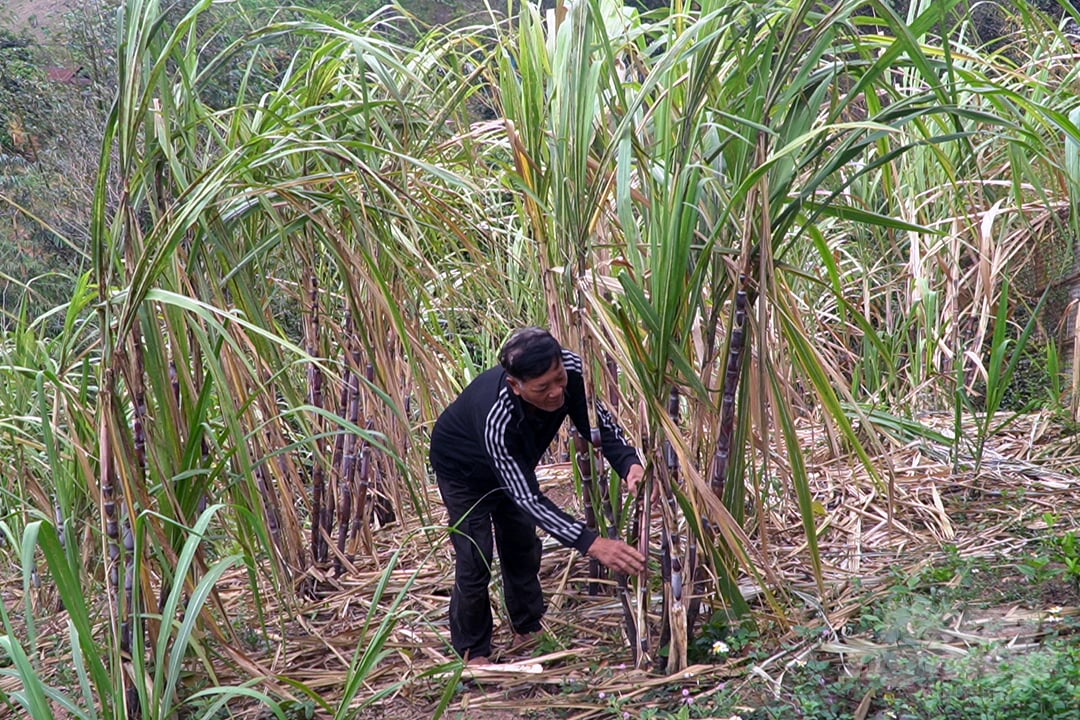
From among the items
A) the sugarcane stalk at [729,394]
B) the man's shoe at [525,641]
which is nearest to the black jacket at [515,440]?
the sugarcane stalk at [729,394]

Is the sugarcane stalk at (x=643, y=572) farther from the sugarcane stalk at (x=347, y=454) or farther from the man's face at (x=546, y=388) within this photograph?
the sugarcane stalk at (x=347, y=454)

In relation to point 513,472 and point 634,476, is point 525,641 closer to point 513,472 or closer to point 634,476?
point 513,472

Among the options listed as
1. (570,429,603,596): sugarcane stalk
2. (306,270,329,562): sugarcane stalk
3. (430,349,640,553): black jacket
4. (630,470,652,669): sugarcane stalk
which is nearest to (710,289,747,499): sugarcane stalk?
(630,470,652,669): sugarcane stalk

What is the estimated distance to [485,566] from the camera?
2740 mm

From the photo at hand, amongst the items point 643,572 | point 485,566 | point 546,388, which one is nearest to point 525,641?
point 485,566

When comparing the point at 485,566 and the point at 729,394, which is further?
the point at 485,566

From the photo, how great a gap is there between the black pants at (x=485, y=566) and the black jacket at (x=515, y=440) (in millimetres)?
57

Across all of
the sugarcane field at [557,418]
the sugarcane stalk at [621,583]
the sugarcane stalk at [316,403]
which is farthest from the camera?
the sugarcane stalk at [316,403]

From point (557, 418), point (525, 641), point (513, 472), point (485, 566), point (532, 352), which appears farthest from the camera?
point (525, 641)

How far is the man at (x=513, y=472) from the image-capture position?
238cm

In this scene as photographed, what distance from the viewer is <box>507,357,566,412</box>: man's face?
241 cm

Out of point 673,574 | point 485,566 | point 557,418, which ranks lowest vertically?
point 485,566

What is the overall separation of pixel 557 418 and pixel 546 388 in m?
0.22

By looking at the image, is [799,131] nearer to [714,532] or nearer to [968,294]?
[714,532]
